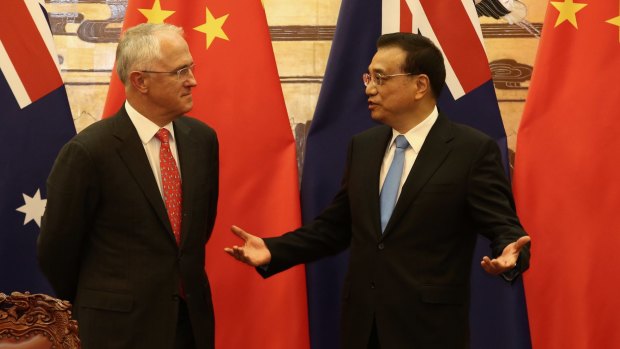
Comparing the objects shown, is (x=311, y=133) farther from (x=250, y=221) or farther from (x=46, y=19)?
(x=46, y=19)

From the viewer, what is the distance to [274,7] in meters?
4.21

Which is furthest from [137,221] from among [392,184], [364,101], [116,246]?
[364,101]

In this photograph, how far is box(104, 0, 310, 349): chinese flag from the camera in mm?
3637

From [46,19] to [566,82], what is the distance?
2.05 m

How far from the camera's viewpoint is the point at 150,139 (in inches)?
116

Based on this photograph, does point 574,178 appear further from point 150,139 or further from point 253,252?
point 150,139

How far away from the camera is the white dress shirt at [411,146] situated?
3029 mm

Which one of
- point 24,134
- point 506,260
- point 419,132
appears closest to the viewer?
point 506,260

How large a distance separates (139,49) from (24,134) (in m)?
0.83

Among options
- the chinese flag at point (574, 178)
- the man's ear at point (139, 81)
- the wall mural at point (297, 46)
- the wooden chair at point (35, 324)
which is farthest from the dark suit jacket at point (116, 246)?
the chinese flag at point (574, 178)

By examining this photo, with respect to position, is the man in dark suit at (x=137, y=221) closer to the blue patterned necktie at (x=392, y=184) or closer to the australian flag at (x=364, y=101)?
the blue patterned necktie at (x=392, y=184)

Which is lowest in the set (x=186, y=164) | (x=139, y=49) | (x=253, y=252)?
(x=253, y=252)

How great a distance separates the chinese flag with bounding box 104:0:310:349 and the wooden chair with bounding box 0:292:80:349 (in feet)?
5.43

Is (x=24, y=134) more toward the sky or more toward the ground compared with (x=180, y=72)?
more toward the ground
